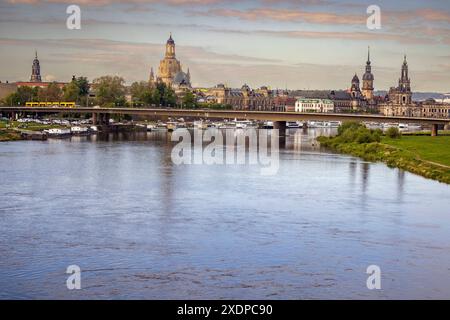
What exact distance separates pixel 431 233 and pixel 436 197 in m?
8.27

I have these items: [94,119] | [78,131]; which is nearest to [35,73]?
[94,119]

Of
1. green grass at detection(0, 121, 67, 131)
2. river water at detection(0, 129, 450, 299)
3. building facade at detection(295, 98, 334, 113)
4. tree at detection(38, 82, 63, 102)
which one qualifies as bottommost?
river water at detection(0, 129, 450, 299)

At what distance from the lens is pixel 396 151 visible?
54969 mm

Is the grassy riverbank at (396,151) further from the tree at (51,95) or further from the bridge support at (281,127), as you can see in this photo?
the tree at (51,95)

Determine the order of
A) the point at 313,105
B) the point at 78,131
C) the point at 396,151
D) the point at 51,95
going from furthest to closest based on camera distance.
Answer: the point at 313,105
the point at 51,95
the point at 78,131
the point at 396,151

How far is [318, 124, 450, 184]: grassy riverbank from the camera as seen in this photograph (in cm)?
4409

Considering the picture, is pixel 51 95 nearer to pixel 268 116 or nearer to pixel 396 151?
pixel 268 116

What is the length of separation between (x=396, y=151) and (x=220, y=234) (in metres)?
32.3

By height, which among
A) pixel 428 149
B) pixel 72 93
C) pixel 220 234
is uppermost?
pixel 72 93

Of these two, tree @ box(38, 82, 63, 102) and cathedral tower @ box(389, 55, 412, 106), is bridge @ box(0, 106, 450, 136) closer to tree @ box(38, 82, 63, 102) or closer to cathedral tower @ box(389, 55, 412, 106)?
tree @ box(38, 82, 63, 102)

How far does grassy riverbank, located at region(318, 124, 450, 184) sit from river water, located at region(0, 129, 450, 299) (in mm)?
2143

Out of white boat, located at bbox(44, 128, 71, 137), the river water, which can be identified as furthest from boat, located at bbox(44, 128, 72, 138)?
the river water

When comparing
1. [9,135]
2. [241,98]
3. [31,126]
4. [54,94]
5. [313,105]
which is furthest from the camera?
[241,98]
